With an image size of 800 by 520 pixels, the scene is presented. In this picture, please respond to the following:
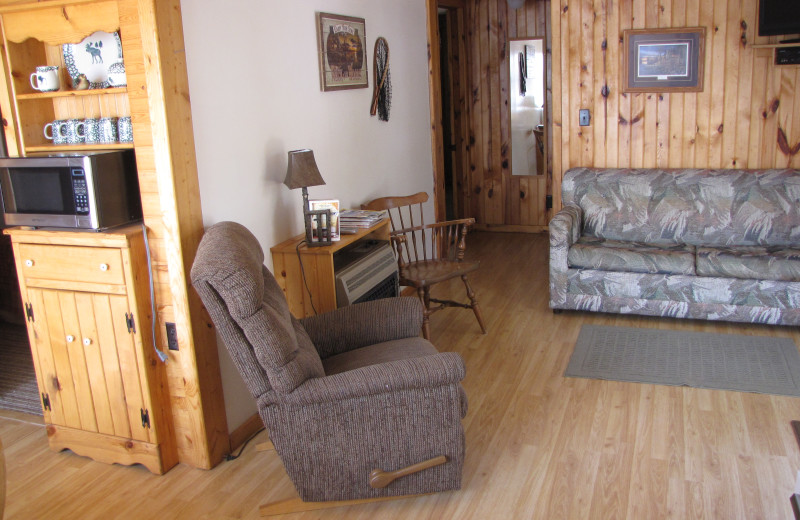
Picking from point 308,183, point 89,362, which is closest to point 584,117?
point 308,183

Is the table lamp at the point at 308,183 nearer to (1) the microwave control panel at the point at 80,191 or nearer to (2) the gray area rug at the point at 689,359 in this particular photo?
(1) the microwave control panel at the point at 80,191

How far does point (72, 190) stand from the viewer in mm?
2631

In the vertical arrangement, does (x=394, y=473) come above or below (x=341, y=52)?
below

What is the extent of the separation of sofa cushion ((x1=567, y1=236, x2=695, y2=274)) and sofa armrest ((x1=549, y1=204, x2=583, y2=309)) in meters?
0.05

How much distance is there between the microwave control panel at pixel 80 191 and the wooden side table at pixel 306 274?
91 centimetres

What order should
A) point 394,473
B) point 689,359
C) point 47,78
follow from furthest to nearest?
point 689,359 → point 47,78 → point 394,473

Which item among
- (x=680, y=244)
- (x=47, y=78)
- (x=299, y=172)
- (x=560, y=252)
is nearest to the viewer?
(x=47, y=78)

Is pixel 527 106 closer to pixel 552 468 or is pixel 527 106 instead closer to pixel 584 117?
pixel 584 117

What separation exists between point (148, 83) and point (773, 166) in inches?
149

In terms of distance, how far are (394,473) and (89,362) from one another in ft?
4.32

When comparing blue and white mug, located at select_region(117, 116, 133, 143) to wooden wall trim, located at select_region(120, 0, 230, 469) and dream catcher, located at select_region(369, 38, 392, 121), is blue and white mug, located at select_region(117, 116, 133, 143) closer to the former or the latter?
wooden wall trim, located at select_region(120, 0, 230, 469)

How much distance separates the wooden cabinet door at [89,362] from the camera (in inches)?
109

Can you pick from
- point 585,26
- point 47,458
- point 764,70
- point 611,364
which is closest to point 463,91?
point 585,26

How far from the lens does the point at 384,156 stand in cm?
457
